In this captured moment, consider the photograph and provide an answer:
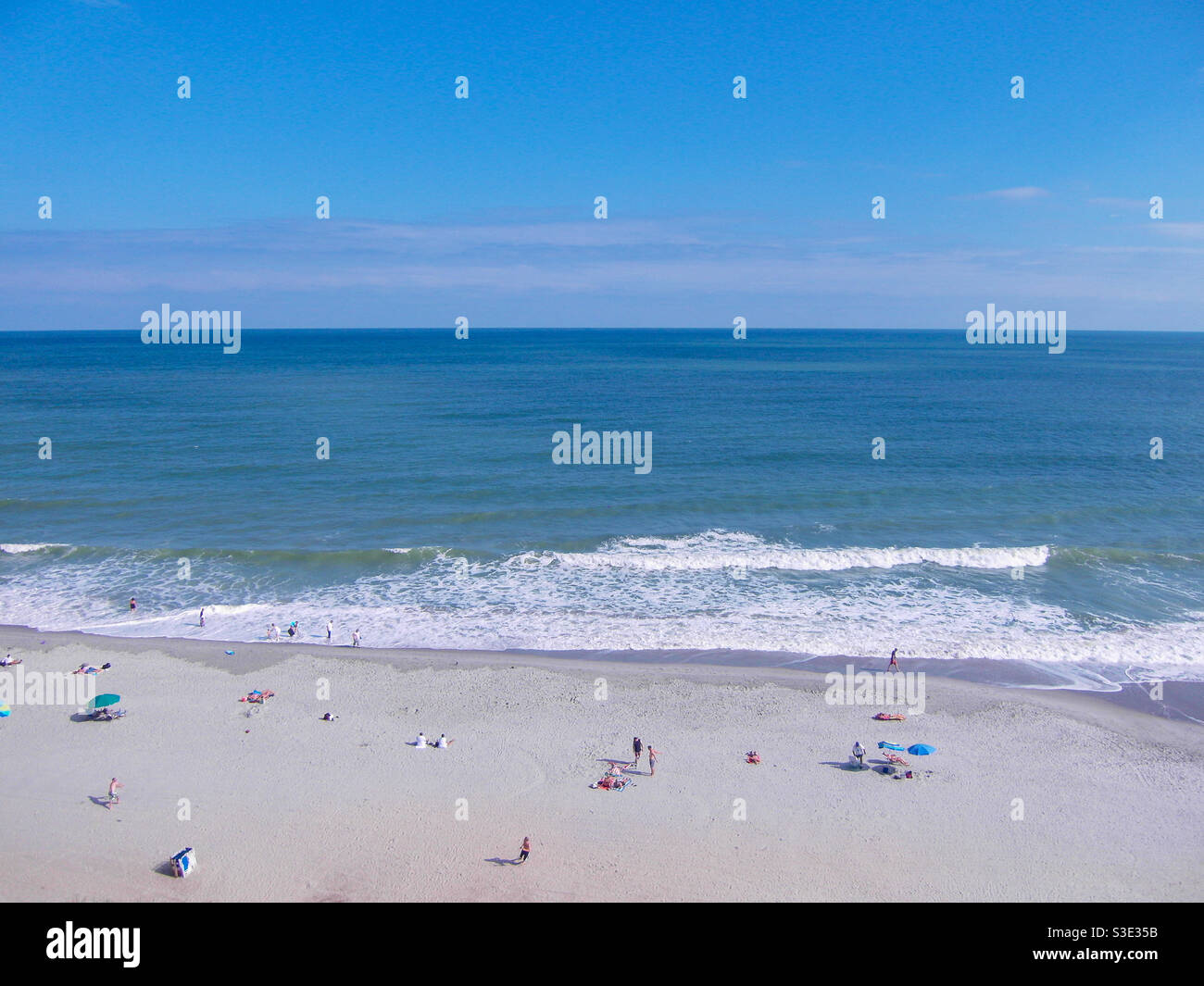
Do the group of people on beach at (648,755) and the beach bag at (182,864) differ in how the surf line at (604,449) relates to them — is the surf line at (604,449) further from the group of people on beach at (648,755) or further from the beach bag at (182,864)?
the beach bag at (182,864)

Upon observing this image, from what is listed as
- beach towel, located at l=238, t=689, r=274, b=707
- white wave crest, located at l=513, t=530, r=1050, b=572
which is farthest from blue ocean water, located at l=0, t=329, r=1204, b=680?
beach towel, located at l=238, t=689, r=274, b=707

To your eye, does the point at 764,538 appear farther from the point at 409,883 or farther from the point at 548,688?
the point at 409,883

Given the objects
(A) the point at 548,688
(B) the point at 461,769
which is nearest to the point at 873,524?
(A) the point at 548,688

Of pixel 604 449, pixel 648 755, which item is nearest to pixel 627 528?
pixel 604 449

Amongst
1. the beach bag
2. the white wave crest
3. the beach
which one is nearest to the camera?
the beach bag

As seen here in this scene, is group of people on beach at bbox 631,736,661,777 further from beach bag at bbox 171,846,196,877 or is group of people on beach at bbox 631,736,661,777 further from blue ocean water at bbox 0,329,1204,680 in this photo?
beach bag at bbox 171,846,196,877
